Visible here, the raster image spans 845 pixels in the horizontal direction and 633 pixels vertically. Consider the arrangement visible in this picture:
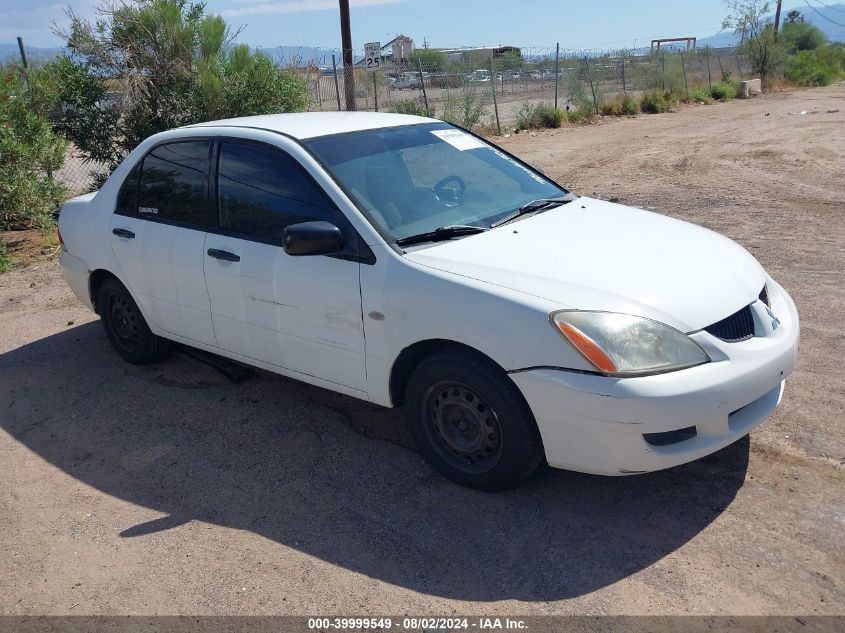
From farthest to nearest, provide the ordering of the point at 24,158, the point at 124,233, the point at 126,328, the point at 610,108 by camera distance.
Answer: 1. the point at 610,108
2. the point at 24,158
3. the point at 126,328
4. the point at 124,233

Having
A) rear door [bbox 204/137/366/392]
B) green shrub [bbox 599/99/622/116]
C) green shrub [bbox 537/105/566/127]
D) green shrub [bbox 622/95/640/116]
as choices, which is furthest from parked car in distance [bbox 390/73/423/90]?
rear door [bbox 204/137/366/392]

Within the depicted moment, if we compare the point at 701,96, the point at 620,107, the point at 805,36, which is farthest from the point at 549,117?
the point at 805,36

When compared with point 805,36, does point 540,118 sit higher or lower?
lower

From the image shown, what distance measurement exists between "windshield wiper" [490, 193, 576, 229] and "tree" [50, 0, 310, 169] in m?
8.56

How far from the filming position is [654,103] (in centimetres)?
2609

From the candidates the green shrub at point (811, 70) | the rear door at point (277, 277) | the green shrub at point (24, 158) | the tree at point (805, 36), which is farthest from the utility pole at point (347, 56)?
the tree at point (805, 36)

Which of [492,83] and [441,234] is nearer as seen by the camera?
[441,234]

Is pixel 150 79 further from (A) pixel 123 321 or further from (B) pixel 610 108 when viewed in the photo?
(B) pixel 610 108

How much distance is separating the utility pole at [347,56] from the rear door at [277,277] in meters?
14.7

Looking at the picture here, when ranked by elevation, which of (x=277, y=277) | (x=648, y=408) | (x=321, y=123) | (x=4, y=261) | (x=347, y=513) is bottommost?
(x=347, y=513)

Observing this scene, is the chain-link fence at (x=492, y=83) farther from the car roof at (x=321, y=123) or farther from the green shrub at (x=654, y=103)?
the car roof at (x=321, y=123)

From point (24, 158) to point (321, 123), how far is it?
22.8 feet

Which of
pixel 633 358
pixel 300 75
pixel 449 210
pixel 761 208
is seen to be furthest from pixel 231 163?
pixel 300 75

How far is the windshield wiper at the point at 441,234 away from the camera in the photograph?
12.9 ft
